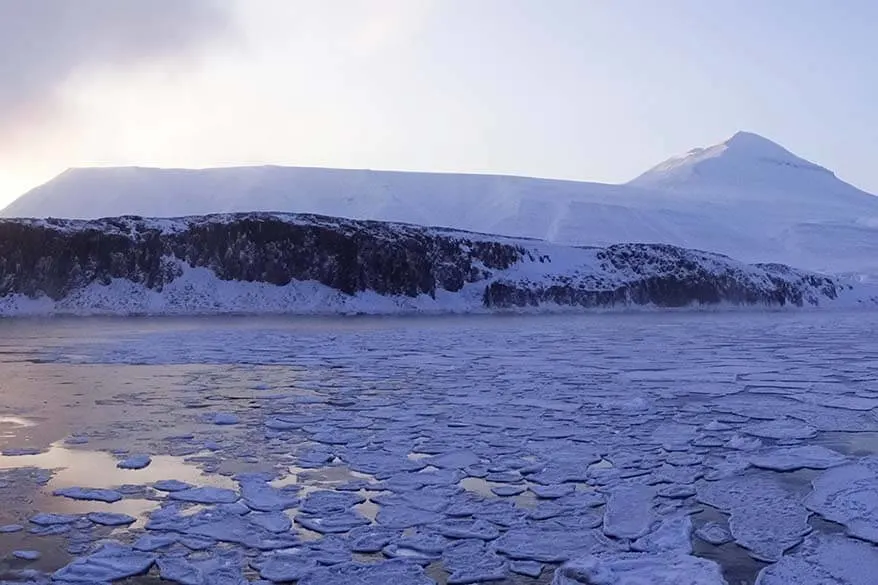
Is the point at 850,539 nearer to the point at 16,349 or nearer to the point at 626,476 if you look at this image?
the point at 626,476

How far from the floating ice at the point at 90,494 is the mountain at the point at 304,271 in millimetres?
37847

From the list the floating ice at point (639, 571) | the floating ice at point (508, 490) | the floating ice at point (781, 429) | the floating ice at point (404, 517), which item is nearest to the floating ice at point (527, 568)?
the floating ice at point (639, 571)

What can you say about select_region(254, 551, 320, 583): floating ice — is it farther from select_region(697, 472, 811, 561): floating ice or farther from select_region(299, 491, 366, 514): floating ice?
select_region(697, 472, 811, 561): floating ice

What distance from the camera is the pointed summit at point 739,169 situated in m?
164

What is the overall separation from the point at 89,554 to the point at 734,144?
203832 mm

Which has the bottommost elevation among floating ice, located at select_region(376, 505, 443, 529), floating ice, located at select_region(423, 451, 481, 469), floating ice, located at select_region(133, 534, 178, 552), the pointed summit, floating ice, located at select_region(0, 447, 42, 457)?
floating ice, located at select_region(0, 447, 42, 457)

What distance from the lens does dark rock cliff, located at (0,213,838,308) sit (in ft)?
148

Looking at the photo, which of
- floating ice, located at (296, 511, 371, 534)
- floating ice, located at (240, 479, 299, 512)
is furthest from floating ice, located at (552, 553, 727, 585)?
floating ice, located at (240, 479, 299, 512)

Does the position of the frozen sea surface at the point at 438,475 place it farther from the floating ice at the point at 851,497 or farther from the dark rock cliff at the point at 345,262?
the dark rock cliff at the point at 345,262

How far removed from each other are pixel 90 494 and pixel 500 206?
112692mm

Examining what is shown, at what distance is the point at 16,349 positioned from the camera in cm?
2012

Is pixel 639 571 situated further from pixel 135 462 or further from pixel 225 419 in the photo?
pixel 225 419

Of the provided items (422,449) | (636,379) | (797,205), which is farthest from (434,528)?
(797,205)

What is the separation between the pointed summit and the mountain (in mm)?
110434
